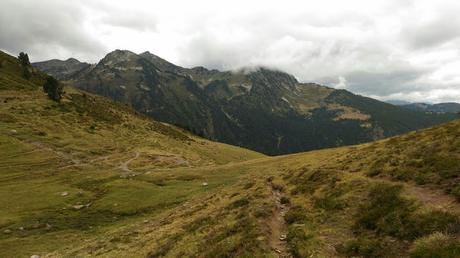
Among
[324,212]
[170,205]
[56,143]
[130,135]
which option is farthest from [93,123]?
[324,212]

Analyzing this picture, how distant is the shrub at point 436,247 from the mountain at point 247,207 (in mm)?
59

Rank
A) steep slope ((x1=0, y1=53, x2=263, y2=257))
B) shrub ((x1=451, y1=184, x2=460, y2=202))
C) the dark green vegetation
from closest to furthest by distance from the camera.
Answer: shrub ((x1=451, y1=184, x2=460, y2=202)) < steep slope ((x1=0, y1=53, x2=263, y2=257)) < the dark green vegetation

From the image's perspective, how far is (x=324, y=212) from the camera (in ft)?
84.9

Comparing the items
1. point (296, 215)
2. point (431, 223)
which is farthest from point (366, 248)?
point (296, 215)

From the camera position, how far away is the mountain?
65.9 ft

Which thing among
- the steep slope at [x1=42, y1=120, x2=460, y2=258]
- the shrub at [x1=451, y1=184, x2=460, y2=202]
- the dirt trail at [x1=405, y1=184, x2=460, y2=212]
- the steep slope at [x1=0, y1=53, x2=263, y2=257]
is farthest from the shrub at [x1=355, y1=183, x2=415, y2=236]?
the steep slope at [x1=0, y1=53, x2=263, y2=257]

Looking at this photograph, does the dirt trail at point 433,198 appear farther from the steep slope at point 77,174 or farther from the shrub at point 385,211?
the steep slope at point 77,174

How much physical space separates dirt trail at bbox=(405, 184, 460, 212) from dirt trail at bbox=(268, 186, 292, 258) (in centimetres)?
869

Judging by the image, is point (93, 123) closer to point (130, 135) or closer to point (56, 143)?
point (130, 135)

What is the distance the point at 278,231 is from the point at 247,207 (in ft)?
23.3

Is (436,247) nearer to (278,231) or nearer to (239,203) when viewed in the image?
(278,231)

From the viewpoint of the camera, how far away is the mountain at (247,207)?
2009 centimetres

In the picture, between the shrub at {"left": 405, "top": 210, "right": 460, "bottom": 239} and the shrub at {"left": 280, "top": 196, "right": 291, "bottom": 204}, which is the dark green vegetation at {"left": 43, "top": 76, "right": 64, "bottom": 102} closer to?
the shrub at {"left": 280, "top": 196, "right": 291, "bottom": 204}

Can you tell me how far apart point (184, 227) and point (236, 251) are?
12.3 m
